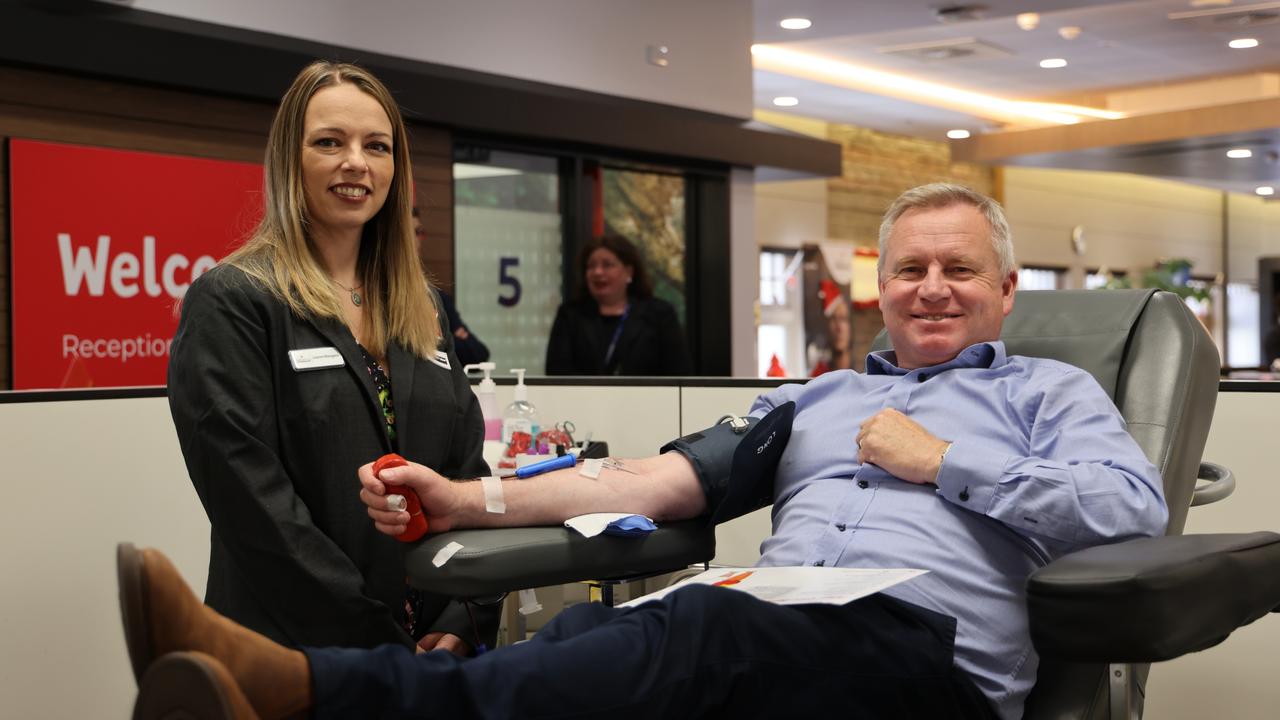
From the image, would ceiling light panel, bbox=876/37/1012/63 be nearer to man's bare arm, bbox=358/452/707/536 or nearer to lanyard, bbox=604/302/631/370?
lanyard, bbox=604/302/631/370

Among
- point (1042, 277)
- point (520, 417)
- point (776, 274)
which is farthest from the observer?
point (1042, 277)

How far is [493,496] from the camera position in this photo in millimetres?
1814

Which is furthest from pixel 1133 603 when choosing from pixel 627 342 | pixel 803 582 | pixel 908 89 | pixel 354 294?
pixel 908 89

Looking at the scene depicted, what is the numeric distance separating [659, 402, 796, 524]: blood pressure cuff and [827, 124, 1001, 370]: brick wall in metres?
9.97

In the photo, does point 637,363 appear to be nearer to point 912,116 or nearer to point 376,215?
point 376,215

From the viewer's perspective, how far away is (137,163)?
472cm

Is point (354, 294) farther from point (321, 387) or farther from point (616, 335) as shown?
point (616, 335)

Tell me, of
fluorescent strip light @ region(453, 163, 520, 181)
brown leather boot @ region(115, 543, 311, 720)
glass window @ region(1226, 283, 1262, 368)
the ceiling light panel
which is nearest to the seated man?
brown leather boot @ region(115, 543, 311, 720)

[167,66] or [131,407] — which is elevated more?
[167,66]

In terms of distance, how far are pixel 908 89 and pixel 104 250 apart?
7570 millimetres

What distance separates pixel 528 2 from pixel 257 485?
15.8 ft

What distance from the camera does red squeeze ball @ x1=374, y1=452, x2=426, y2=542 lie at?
5.61ft

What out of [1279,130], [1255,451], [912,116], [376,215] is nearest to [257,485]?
[376,215]

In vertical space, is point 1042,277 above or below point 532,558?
above
